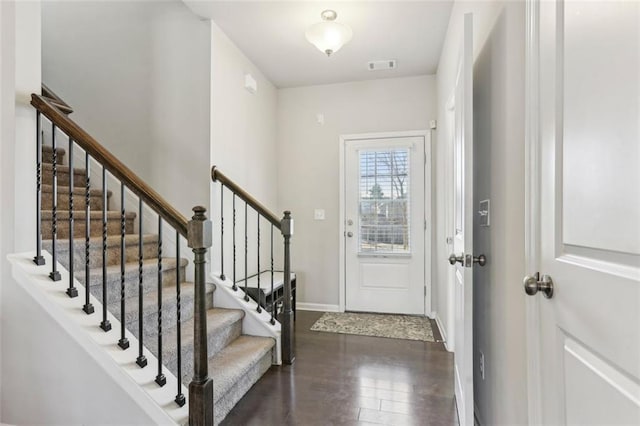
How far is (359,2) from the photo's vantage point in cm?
252

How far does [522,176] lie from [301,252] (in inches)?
123

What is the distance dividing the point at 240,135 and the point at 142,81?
36.6 inches

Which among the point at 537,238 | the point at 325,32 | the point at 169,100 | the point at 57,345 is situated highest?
the point at 325,32

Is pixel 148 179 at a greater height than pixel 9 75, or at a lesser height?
lesser

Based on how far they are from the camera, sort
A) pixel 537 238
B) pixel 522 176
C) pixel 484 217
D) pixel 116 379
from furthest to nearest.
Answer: pixel 484 217 → pixel 116 379 → pixel 522 176 → pixel 537 238

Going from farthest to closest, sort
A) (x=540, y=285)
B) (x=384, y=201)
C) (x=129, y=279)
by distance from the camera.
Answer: (x=384, y=201), (x=129, y=279), (x=540, y=285)

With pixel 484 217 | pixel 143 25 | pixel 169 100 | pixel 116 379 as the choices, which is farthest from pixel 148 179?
pixel 484 217

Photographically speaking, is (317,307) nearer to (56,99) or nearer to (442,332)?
(442,332)

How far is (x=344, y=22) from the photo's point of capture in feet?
9.18

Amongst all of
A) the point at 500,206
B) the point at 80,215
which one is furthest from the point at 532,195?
the point at 80,215

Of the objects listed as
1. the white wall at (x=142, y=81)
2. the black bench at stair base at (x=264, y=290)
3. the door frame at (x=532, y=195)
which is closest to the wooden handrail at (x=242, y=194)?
the white wall at (x=142, y=81)

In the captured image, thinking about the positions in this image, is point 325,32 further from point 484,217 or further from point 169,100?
point 484,217

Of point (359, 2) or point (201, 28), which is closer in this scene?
point (359, 2)

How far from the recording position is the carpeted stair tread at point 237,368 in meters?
1.89
